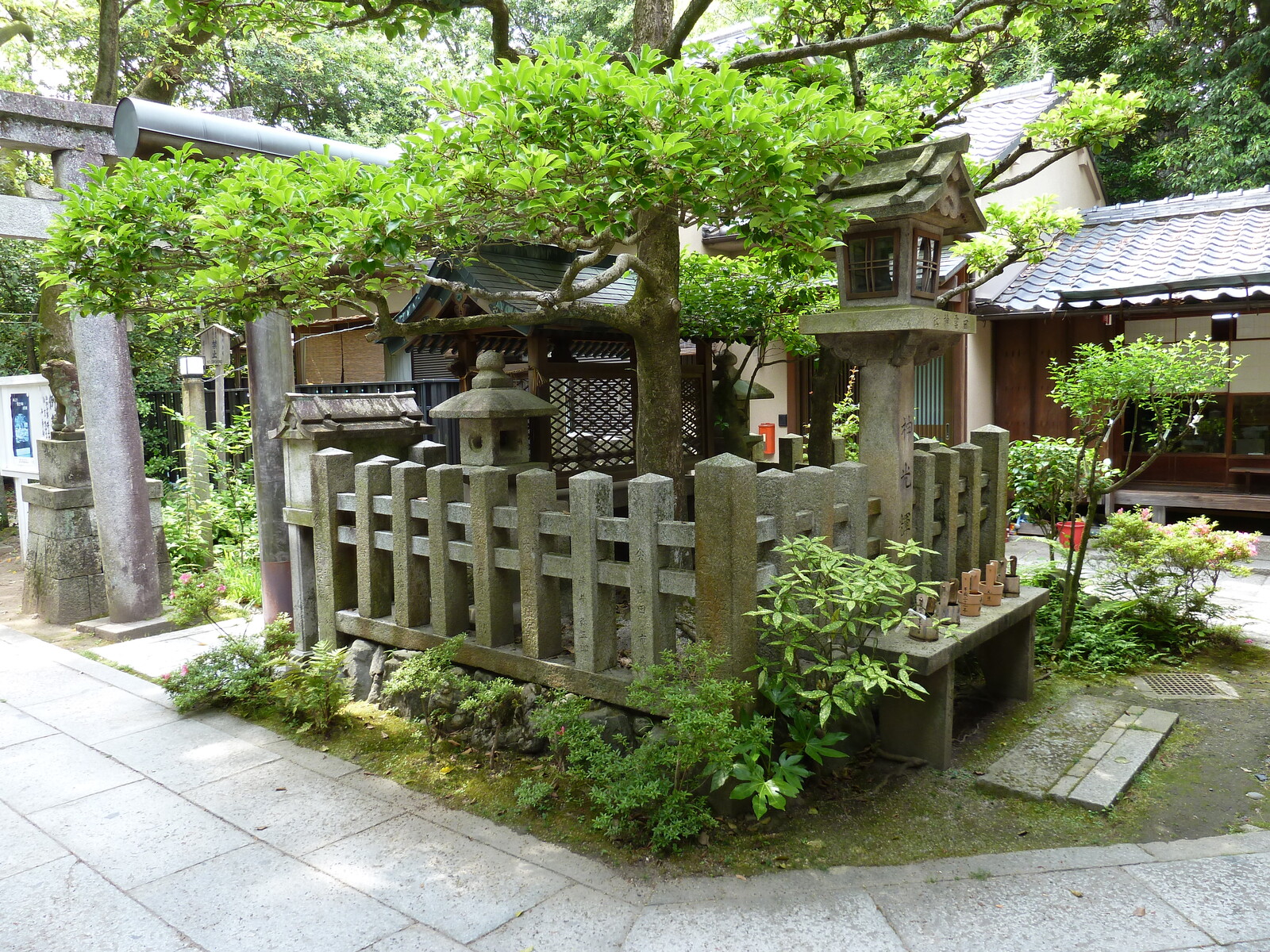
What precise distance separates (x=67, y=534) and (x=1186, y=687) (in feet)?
32.2

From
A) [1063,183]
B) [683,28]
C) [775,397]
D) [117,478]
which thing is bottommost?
[117,478]

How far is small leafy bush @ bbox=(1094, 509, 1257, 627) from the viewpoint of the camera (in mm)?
6793

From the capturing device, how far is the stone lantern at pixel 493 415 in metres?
5.88

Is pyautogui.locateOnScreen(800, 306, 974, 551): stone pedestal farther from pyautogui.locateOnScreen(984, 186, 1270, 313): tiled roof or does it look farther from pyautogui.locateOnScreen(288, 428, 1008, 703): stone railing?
pyautogui.locateOnScreen(984, 186, 1270, 313): tiled roof

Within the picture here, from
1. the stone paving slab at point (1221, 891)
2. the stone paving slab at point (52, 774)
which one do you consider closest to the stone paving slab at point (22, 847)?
the stone paving slab at point (52, 774)

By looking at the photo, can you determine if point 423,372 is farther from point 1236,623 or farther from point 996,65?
point 996,65

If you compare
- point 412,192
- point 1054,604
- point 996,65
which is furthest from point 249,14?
point 996,65

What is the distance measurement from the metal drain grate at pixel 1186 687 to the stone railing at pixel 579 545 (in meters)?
1.43

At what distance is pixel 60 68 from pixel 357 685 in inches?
620

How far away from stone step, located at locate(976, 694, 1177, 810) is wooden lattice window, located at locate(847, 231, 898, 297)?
9.45 ft

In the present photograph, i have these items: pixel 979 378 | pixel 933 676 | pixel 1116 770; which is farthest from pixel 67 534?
pixel 979 378

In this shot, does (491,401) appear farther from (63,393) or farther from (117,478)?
(63,393)

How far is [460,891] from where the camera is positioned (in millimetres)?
3688

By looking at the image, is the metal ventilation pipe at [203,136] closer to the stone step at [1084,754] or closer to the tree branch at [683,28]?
the tree branch at [683,28]
